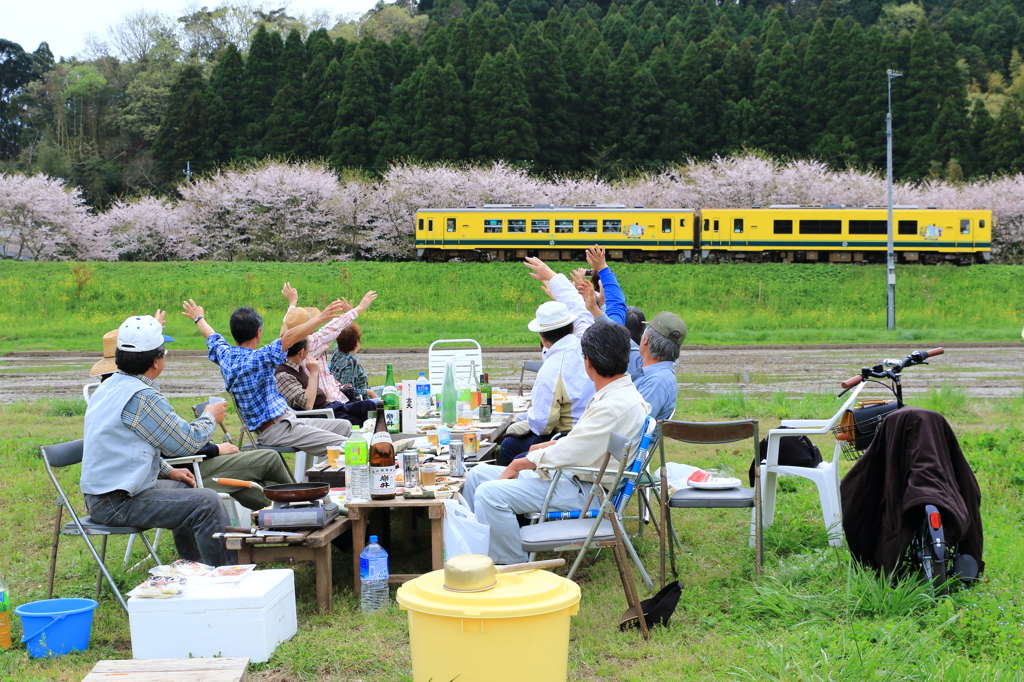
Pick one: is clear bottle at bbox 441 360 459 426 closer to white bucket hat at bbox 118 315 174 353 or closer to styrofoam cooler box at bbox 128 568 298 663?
white bucket hat at bbox 118 315 174 353

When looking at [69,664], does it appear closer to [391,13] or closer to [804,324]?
[804,324]

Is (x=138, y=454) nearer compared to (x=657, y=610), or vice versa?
(x=657, y=610)

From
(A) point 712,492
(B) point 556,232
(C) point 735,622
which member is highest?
(B) point 556,232

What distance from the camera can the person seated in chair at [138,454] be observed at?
14.8 ft

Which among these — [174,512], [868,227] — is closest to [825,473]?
[174,512]

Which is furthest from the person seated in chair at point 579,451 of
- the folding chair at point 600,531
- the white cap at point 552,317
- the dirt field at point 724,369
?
the dirt field at point 724,369

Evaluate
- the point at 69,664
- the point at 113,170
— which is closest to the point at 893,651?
the point at 69,664

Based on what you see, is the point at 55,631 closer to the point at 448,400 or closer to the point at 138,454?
the point at 138,454

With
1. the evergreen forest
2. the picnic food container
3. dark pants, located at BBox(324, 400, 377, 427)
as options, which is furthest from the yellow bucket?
the evergreen forest

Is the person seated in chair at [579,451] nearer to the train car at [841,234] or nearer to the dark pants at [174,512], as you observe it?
the dark pants at [174,512]

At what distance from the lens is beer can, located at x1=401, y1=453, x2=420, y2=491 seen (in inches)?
193

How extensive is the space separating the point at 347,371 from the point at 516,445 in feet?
9.59

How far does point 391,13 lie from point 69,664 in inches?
3733

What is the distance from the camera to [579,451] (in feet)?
15.3
